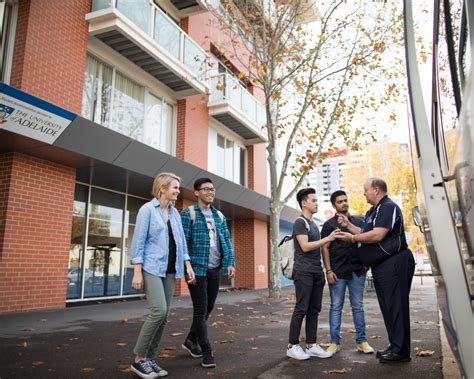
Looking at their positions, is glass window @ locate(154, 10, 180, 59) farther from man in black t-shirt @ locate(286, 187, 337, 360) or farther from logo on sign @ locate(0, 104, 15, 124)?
man in black t-shirt @ locate(286, 187, 337, 360)

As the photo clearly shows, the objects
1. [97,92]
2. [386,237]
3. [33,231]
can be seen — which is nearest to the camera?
[386,237]

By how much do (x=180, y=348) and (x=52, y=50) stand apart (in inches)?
300

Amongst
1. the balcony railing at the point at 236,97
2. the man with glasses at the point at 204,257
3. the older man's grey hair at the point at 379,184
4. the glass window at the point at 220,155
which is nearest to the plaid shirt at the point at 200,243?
the man with glasses at the point at 204,257

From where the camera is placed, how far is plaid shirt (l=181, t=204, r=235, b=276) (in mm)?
4465

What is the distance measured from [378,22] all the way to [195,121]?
21.8ft

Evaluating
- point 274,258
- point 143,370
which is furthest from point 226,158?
point 143,370

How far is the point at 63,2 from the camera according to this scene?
10148 millimetres

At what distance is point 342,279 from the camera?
5.01m

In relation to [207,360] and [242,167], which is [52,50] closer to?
[207,360]

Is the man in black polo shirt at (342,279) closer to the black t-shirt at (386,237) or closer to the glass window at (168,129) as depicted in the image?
the black t-shirt at (386,237)

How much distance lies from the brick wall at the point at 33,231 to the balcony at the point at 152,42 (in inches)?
147

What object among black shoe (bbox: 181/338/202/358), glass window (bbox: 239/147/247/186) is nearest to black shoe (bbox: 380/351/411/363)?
black shoe (bbox: 181/338/202/358)

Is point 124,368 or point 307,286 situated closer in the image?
point 124,368

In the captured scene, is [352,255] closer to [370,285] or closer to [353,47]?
[353,47]
